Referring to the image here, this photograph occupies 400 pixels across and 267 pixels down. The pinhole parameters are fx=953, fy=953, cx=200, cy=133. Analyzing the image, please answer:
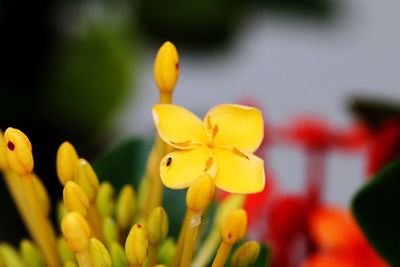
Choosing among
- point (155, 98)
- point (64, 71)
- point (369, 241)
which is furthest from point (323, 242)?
point (155, 98)

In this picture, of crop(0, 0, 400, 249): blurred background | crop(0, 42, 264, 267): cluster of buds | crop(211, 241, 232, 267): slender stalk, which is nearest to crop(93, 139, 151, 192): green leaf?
crop(0, 42, 264, 267): cluster of buds

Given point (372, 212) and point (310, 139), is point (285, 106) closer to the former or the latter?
point (310, 139)

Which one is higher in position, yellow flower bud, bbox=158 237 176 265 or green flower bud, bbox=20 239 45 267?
yellow flower bud, bbox=158 237 176 265

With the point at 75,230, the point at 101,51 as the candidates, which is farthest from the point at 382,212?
the point at 101,51

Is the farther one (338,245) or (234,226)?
(338,245)

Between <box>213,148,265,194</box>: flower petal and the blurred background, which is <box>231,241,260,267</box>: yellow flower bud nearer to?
<box>213,148,265,194</box>: flower petal

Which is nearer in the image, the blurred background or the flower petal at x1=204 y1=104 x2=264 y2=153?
the flower petal at x1=204 y1=104 x2=264 y2=153

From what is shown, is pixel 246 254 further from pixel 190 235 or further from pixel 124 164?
pixel 124 164

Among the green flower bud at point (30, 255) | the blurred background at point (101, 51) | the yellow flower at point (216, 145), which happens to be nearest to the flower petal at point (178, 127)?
the yellow flower at point (216, 145)
